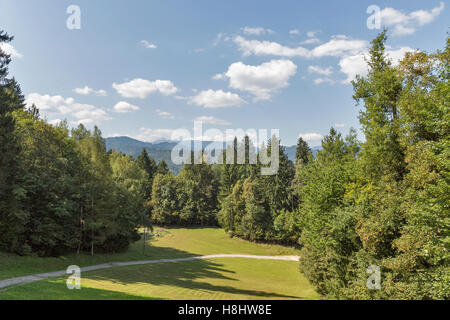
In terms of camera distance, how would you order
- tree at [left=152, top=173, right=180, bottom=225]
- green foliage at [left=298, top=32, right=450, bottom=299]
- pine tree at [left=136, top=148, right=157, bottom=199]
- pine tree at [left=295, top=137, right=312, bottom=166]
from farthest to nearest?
pine tree at [left=136, top=148, right=157, bottom=199], tree at [left=152, top=173, right=180, bottom=225], pine tree at [left=295, top=137, right=312, bottom=166], green foliage at [left=298, top=32, right=450, bottom=299]

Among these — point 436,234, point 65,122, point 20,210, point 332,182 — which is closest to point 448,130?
point 436,234

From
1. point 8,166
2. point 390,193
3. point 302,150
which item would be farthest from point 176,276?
point 302,150

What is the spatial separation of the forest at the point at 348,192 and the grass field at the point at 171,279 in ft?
Answer: 8.97

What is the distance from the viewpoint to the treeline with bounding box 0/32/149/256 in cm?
2352

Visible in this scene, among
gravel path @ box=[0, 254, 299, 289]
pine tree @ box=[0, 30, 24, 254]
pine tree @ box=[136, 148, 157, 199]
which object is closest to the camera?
gravel path @ box=[0, 254, 299, 289]

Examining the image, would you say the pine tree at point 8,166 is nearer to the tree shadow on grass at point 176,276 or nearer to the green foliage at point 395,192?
the tree shadow on grass at point 176,276

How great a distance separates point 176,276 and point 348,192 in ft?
60.4

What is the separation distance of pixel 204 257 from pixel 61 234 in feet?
66.9

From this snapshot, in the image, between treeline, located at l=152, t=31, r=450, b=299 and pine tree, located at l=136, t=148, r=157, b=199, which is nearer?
treeline, located at l=152, t=31, r=450, b=299

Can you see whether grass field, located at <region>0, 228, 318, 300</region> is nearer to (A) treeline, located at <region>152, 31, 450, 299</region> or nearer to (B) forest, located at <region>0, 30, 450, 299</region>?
(B) forest, located at <region>0, 30, 450, 299</region>

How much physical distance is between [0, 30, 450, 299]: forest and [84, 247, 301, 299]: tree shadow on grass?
6109mm

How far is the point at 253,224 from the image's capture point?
2165 inches

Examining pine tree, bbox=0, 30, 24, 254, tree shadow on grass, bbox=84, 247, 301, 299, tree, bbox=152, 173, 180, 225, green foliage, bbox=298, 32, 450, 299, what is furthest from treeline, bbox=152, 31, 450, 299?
tree, bbox=152, 173, 180, 225

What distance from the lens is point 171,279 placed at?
25.4 metres
